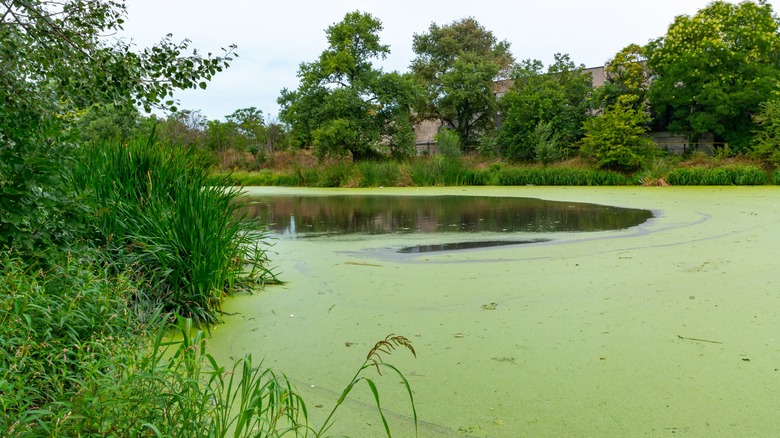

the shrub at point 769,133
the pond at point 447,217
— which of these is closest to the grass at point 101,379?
the pond at point 447,217

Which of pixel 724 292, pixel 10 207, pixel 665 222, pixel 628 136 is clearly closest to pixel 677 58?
pixel 628 136

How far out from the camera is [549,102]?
18391mm

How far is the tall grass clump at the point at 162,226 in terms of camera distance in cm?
302

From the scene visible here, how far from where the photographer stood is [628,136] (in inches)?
600

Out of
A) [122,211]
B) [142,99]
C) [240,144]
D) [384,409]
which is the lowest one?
[384,409]

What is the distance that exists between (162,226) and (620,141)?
14450 millimetres

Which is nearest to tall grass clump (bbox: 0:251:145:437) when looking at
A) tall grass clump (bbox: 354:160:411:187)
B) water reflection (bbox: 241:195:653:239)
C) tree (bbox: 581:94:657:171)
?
water reflection (bbox: 241:195:653:239)

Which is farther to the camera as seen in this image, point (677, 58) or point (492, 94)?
point (492, 94)

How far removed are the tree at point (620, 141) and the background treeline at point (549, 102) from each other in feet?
0.12

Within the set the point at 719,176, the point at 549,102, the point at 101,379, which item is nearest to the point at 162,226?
the point at 101,379

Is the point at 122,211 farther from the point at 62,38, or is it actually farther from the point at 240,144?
the point at 240,144

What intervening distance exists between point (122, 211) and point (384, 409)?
6.68 ft

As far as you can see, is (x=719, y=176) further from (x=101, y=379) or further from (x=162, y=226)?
(x=101, y=379)

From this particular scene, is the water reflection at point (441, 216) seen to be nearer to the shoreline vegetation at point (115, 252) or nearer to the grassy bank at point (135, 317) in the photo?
the shoreline vegetation at point (115, 252)
